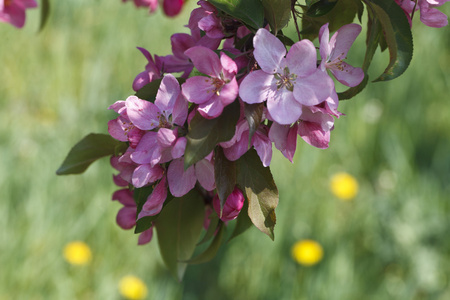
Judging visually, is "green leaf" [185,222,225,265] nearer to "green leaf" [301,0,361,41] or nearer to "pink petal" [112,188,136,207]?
"pink petal" [112,188,136,207]

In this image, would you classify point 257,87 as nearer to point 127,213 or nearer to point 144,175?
point 144,175

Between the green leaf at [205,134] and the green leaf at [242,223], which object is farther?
the green leaf at [242,223]

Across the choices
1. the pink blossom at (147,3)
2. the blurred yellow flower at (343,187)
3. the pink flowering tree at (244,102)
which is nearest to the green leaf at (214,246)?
the pink flowering tree at (244,102)


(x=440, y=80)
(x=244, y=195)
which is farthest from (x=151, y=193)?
(x=440, y=80)

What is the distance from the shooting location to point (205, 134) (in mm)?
579

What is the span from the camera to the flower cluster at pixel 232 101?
0.59m

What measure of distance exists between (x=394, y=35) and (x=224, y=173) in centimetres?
22

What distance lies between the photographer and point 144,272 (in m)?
2.05

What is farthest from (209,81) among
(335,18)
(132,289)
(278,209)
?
(278,209)

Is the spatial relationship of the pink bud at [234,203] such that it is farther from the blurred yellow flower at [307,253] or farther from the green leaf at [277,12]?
the blurred yellow flower at [307,253]

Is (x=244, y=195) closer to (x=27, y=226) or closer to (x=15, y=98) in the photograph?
(x=27, y=226)

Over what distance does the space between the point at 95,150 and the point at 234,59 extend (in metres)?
0.29

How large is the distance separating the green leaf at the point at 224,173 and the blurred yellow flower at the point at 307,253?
1.42 meters

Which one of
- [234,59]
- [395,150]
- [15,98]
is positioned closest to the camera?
[234,59]
